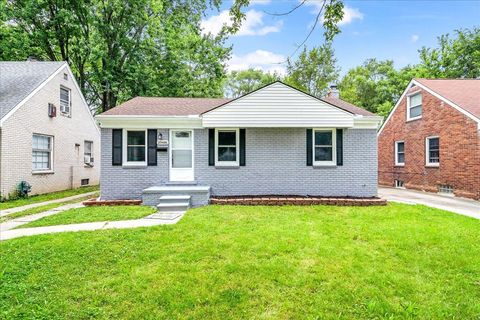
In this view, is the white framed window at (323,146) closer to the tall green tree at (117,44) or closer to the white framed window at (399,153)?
the white framed window at (399,153)

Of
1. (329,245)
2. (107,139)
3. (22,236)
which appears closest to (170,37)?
(107,139)

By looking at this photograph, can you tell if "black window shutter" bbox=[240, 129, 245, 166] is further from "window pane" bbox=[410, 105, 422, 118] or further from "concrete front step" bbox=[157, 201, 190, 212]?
"window pane" bbox=[410, 105, 422, 118]

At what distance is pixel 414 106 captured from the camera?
14406mm

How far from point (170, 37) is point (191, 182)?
41.1 ft

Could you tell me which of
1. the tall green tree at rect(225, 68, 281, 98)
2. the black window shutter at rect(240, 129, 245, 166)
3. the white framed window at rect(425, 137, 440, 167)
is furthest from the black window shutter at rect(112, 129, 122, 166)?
the tall green tree at rect(225, 68, 281, 98)

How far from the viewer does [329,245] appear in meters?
4.96

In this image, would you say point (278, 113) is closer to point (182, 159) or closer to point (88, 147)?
point (182, 159)

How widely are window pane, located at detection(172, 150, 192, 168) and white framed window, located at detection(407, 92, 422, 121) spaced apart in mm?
12079

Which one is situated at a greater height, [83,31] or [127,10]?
[127,10]

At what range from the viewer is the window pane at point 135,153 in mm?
9781

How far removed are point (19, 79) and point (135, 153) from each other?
7.85m

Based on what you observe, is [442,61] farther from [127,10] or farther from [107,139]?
[107,139]

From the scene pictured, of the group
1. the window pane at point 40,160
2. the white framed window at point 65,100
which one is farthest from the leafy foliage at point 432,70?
the window pane at point 40,160


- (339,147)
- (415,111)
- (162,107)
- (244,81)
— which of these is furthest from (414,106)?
(244,81)
